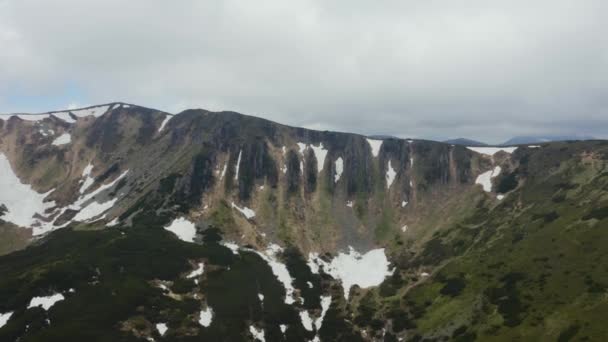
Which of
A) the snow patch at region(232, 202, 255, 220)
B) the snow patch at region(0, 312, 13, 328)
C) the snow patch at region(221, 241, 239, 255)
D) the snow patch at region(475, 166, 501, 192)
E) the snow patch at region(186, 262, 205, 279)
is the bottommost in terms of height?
the snow patch at region(0, 312, 13, 328)

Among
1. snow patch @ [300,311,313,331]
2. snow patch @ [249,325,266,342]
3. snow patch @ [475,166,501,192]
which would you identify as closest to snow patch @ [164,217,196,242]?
snow patch @ [300,311,313,331]

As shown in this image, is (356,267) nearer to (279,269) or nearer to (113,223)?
(279,269)

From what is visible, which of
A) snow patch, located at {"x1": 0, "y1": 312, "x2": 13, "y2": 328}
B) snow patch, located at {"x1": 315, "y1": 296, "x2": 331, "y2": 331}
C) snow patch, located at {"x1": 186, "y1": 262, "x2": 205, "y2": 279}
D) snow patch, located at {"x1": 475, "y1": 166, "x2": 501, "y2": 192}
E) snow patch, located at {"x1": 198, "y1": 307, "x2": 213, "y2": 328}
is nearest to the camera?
snow patch, located at {"x1": 0, "y1": 312, "x2": 13, "y2": 328}

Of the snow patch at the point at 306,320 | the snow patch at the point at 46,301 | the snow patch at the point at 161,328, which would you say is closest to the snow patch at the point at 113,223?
the snow patch at the point at 46,301

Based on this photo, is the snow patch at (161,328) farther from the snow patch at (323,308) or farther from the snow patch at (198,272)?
the snow patch at (323,308)

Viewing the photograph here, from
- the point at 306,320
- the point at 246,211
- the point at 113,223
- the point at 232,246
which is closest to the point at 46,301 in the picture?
the point at 232,246

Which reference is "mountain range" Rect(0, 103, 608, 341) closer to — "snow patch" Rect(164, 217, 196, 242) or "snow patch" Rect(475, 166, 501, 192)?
"snow patch" Rect(164, 217, 196, 242)
